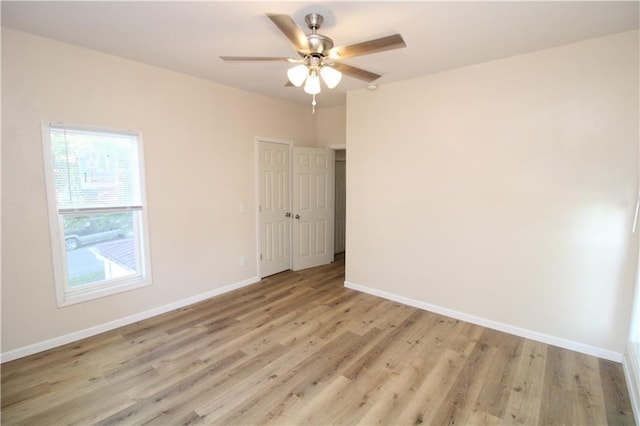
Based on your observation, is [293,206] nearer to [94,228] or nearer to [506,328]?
[94,228]

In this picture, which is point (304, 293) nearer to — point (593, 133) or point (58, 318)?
point (58, 318)

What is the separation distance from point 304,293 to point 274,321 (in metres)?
0.84

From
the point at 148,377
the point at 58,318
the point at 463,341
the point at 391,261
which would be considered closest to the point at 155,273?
the point at 58,318

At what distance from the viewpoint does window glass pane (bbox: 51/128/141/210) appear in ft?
8.96

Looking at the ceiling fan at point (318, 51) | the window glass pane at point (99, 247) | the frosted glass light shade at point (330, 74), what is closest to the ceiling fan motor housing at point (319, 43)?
the ceiling fan at point (318, 51)

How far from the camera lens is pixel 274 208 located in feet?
15.5

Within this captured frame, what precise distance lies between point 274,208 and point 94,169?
2332 mm

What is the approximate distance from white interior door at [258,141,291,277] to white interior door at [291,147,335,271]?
13 cm

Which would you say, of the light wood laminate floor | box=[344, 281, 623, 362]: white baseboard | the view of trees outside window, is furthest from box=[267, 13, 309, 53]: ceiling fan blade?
box=[344, 281, 623, 362]: white baseboard

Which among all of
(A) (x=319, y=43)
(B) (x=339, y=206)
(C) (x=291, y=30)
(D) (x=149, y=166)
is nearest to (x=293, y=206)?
(B) (x=339, y=206)

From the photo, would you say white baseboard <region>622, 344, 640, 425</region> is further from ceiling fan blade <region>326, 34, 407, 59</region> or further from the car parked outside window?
the car parked outside window

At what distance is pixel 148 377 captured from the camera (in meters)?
2.38

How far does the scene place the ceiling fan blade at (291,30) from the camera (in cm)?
159

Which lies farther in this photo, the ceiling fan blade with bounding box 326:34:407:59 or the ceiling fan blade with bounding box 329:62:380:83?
the ceiling fan blade with bounding box 329:62:380:83
